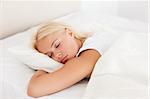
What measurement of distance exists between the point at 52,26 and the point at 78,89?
14.5 inches

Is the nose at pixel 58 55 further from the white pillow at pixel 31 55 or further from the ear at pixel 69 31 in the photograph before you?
the ear at pixel 69 31

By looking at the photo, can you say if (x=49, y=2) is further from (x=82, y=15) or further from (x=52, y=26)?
(x=52, y=26)

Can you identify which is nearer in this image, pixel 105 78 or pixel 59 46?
pixel 105 78

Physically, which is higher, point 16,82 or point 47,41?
point 47,41

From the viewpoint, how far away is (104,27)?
151 cm

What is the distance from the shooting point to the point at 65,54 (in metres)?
1.25

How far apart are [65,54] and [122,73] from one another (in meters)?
0.30

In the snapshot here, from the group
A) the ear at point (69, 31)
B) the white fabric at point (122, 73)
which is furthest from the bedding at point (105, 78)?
the ear at point (69, 31)

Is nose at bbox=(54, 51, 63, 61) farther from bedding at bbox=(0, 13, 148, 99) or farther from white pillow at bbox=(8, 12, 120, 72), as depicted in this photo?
bedding at bbox=(0, 13, 148, 99)

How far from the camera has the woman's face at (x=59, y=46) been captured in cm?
125

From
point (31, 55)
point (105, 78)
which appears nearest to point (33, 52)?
point (31, 55)

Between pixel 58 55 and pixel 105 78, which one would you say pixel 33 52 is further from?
pixel 105 78

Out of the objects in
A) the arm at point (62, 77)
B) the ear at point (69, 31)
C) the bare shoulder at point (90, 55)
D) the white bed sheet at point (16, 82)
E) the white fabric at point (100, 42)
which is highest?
the ear at point (69, 31)

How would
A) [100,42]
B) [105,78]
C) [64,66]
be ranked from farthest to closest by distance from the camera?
[100,42]
[64,66]
[105,78]
